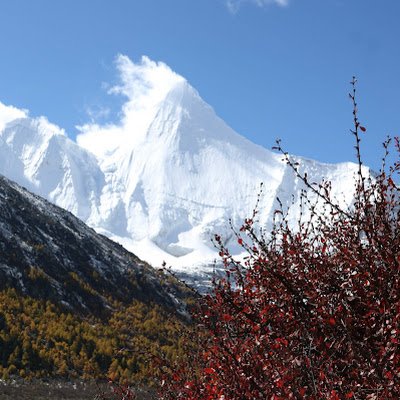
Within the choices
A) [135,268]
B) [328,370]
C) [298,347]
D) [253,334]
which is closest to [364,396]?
[328,370]

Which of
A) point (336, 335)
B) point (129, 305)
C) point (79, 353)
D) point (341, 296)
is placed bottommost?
point (79, 353)

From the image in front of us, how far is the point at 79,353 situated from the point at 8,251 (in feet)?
65.2

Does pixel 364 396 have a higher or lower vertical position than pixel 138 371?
higher

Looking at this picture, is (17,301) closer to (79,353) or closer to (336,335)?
(79,353)

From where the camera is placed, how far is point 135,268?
3295 inches

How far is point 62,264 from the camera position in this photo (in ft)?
230

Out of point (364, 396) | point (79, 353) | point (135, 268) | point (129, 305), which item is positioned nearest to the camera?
point (364, 396)

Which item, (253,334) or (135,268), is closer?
(253,334)

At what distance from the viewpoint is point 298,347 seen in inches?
244

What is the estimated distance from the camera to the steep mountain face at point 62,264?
60906 mm

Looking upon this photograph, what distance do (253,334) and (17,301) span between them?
1968 inches

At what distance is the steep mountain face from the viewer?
60.9m

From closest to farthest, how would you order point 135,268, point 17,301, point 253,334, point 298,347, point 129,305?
point 298,347 < point 253,334 < point 17,301 < point 129,305 < point 135,268

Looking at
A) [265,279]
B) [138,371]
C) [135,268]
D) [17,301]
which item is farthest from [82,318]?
[265,279]
